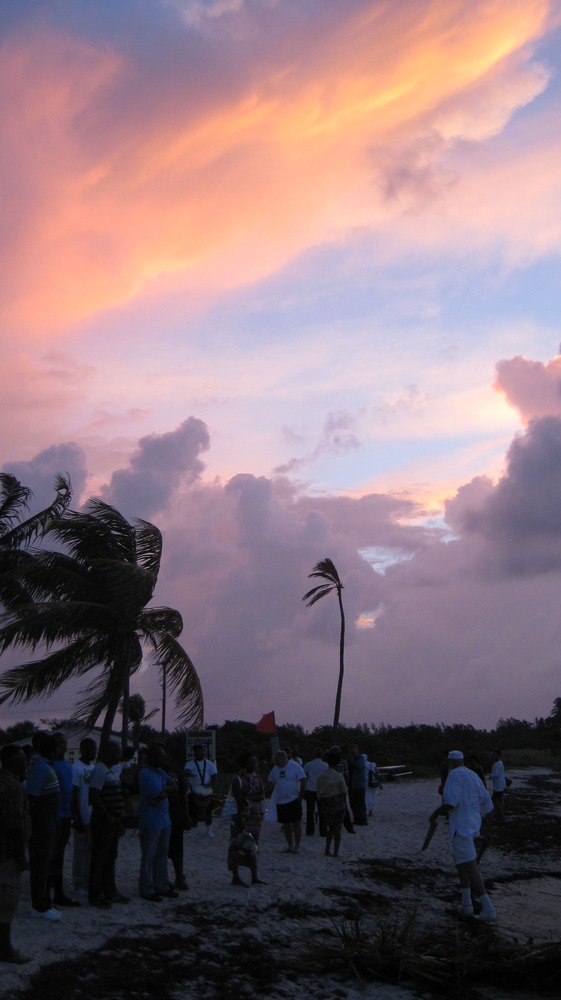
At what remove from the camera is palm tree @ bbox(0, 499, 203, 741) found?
62.6ft

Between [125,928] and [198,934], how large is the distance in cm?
73

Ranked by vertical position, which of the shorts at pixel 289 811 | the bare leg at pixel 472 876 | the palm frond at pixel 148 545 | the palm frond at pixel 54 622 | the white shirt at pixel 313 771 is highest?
the palm frond at pixel 148 545

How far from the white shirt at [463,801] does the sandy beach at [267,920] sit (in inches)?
41.5

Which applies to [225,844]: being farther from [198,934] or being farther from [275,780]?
[198,934]

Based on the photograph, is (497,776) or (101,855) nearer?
(101,855)

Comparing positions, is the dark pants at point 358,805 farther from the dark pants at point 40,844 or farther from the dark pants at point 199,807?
the dark pants at point 40,844

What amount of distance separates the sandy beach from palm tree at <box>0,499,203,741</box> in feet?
13.8

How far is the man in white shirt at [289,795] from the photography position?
48.4ft

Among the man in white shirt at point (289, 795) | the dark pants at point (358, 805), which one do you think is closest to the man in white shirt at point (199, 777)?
the man in white shirt at point (289, 795)

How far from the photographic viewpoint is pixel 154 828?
10.3 m

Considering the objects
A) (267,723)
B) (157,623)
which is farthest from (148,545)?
(267,723)

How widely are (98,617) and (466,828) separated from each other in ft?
38.3

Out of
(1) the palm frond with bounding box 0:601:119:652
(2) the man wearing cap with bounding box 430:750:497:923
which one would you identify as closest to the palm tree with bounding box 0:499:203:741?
(1) the palm frond with bounding box 0:601:119:652

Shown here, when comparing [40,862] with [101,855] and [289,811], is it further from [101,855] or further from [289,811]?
[289,811]
